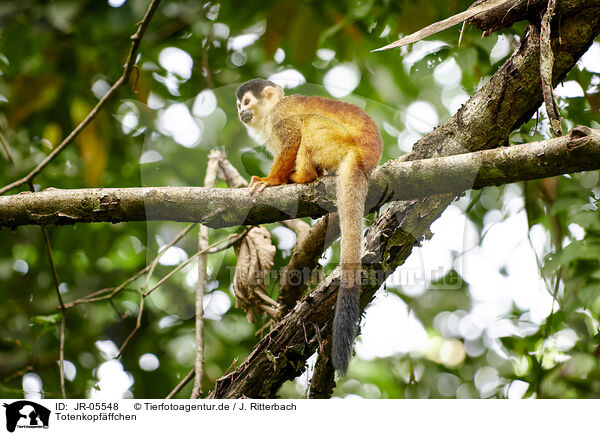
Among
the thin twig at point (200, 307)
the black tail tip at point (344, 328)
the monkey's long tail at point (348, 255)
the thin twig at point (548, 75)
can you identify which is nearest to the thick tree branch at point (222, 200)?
the monkey's long tail at point (348, 255)

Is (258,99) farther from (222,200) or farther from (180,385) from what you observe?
(180,385)

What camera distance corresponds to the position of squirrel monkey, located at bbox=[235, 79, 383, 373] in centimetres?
243

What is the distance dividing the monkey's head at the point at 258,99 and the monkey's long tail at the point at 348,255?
1243 mm

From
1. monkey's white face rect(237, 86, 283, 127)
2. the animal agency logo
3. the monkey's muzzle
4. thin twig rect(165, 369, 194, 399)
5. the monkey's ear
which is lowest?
the animal agency logo

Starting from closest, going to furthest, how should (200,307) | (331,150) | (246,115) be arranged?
(331,150) < (200,307) < (246,115)

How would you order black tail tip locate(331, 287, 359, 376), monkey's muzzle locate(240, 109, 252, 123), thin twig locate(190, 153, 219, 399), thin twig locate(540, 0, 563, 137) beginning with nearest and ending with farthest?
thin twig locate(540, 0, 563, 137)
black tail tip locate(331, 287, 359, 376)
thin twig locate(190, 153, 219, 399)
monkey's muzzle locate(240, 109, 252, 123)

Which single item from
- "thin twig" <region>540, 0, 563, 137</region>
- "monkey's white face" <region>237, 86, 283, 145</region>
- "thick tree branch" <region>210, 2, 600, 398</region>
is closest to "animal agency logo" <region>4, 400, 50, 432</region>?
"thick tree branch" <region>210, 2, 600, 398</region>

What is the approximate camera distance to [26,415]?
2553 mm

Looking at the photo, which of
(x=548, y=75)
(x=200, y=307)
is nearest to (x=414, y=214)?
(x=548, y=75)

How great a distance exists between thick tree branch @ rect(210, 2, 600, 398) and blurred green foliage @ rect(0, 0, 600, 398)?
25.8 inches

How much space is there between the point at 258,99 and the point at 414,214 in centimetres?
181

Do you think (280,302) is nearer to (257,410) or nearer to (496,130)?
(257,410)

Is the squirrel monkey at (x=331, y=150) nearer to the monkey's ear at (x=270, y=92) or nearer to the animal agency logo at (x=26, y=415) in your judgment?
the monkey's ear at (x=270, y=92)

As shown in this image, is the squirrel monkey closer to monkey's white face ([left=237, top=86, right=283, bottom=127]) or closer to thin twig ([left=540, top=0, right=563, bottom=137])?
monkey's white face ([left=237, top=86, right=283, bottom=127])
